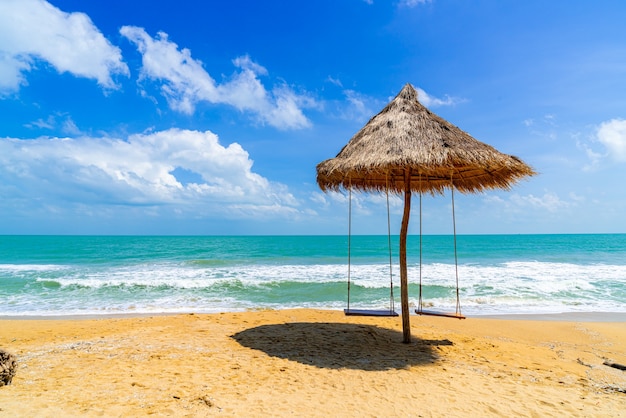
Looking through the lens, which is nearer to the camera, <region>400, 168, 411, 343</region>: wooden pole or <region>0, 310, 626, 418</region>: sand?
<region>0, 310, 626, 418</region>: sand

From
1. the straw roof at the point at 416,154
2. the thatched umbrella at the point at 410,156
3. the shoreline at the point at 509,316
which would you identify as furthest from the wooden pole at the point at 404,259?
the shoreline at the point at 509,316

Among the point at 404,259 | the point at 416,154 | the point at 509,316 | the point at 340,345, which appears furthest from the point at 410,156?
the point at 509,316

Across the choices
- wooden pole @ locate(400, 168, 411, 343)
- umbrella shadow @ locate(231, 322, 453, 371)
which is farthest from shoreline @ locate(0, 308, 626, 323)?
wooden pole @ locate(400, 168, 411, 343)

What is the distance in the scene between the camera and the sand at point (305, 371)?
3.05 meters

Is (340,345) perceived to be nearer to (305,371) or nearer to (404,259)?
(305,371)

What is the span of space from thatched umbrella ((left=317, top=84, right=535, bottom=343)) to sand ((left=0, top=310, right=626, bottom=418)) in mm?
1076

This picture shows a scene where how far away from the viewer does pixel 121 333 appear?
563 centimetres

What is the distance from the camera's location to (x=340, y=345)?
498 cm

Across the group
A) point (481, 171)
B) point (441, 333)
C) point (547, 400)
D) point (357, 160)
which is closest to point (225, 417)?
point (547, 400)

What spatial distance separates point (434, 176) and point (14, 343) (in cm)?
665

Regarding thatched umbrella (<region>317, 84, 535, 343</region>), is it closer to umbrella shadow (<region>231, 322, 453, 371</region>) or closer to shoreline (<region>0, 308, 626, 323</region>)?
umbrella shadow (<region>231, 322, 453, 371</region>)

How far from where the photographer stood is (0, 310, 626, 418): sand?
3.05 m

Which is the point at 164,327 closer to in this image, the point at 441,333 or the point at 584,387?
the point at 441,333

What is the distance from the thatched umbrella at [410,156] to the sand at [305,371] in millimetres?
1076
